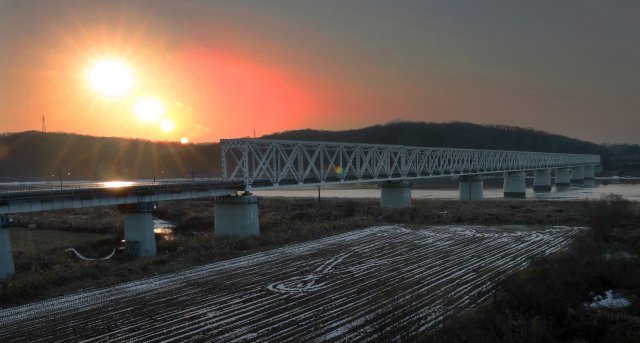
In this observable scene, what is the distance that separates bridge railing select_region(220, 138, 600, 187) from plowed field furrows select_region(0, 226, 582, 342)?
691 inches

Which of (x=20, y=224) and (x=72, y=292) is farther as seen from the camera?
(x=20, y=224)

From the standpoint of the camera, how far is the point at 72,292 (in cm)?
2348

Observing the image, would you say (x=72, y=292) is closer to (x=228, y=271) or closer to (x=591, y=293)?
(x=228, y=271)

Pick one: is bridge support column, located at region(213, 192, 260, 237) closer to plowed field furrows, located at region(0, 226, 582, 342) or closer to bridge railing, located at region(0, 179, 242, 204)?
bridge railing, located at region(0, 179, 242, 204)

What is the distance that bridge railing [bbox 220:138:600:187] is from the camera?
5009cm

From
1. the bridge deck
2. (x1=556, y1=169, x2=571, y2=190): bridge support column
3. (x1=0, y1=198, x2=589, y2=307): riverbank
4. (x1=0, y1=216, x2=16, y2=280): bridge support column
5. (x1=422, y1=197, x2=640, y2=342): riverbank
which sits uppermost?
the bridge deck

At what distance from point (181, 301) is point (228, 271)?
21.1 feet

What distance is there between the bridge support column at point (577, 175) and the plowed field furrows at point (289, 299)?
166 m

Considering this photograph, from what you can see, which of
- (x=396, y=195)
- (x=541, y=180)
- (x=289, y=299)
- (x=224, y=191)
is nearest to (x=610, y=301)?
(x=289, y=299)

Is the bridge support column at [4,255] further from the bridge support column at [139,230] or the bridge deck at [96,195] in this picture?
the bridge support column at [139,230]

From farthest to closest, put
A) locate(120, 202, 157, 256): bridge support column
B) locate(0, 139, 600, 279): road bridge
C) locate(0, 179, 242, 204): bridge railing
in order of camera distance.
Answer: locate(120, 202, 157, 256): bridge support column
locate(0, 139, 600, 279): road bridge
locate(0, 179, 242, 204): bridge railing

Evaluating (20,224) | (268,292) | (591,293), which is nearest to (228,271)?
(268,292)

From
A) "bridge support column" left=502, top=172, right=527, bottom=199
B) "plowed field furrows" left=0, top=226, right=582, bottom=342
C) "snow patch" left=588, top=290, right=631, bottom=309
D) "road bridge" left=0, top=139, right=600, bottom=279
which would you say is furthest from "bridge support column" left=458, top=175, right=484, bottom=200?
"snow patch" left=588, top=290, right=631, bottom=309

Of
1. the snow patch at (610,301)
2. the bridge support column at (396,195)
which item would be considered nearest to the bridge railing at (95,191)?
the snow patch at (610,301)
